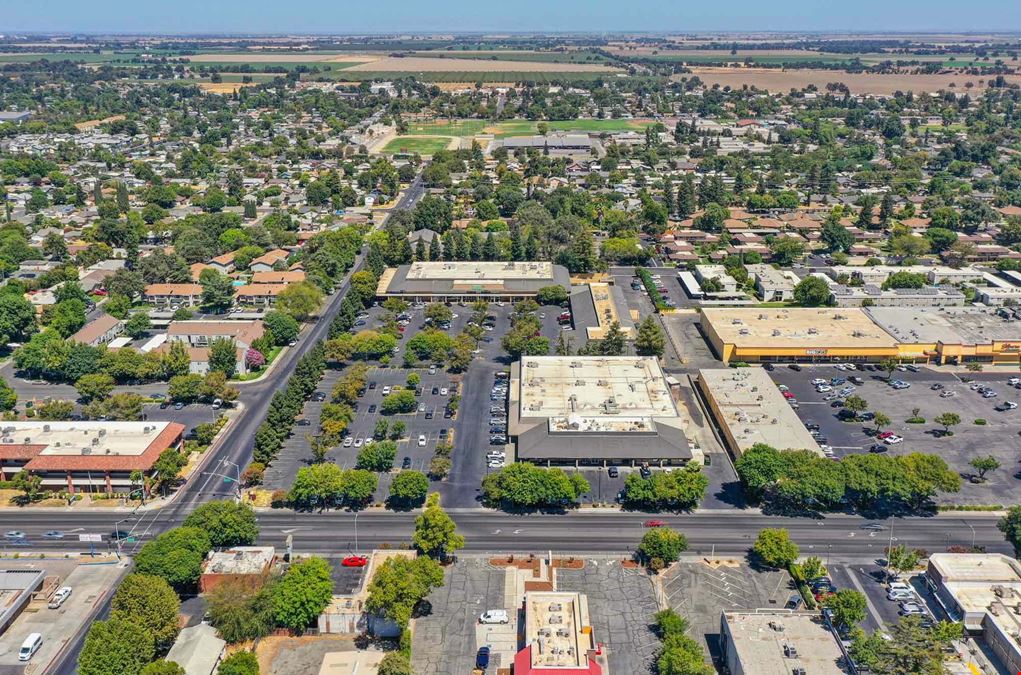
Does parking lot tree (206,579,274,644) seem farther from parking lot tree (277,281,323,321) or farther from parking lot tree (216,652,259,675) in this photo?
parking lot tree (277,281,323,321)

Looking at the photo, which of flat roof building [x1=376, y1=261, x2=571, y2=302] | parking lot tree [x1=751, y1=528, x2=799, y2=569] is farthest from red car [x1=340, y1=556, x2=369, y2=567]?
flat roof building [x1=376, y1=261, x2=571, y2=302]

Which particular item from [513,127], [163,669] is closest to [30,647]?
[163,669]

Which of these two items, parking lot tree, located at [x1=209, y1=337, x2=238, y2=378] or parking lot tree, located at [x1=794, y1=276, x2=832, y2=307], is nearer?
Answer: parking lot tree, located at [x1=209, y1=337, x2=238, y2=378]

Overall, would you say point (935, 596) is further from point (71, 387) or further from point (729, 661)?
point (71, 387)

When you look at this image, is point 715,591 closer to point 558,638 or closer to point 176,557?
point 558,638

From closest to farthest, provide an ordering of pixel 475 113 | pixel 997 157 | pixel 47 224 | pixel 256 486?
pixel 256 486, pixel 47 224, pixel 997 157, pixel 475 113

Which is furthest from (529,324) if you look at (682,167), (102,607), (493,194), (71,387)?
(682,167)
